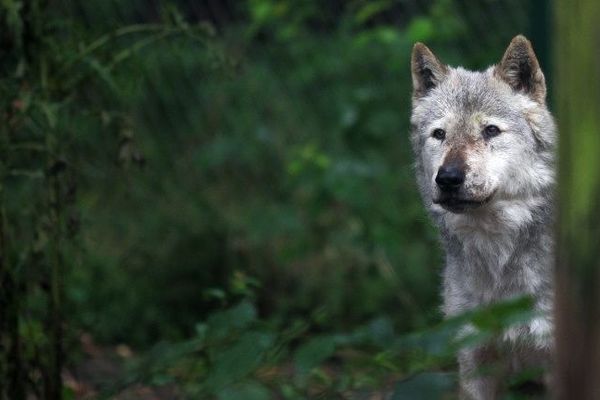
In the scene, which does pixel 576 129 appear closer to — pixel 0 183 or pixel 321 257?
pixel 0 183

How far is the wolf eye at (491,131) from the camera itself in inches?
161

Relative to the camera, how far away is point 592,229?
1.64 meters

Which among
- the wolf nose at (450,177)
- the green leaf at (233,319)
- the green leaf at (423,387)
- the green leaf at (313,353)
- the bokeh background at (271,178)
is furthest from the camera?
the bokeh background at (271,178)

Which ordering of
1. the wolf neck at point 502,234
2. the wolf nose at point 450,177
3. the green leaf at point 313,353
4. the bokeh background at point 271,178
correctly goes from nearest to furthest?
the green leaf at point 313,353 < the wolf nose at point 450,177 < the wolf neck at point 502,234 < the bokeh background at point 271,178

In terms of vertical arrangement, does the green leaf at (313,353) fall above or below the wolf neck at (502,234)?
above

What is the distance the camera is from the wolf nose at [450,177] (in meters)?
3.80

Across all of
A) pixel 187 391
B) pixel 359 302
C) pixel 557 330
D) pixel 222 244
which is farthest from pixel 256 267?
pixel 557 330

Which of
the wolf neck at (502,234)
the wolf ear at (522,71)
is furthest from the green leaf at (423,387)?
the wolf ear at (522,71)

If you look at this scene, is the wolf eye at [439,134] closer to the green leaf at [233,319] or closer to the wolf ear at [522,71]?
the wolf ear at [522,71]

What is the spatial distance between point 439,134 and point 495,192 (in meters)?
0.37

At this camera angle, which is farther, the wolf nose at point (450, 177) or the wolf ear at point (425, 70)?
the wolf ear at point (425, 70)

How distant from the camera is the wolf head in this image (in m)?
3.88

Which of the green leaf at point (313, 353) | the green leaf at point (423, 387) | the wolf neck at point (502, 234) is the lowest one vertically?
the wolf neck at point (502, 234)

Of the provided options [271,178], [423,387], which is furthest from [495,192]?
[271,178]
